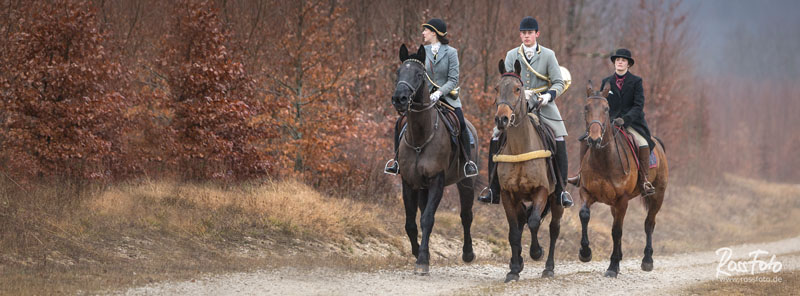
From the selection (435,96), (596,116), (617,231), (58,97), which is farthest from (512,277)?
(58,97)

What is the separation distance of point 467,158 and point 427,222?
4.39 ft

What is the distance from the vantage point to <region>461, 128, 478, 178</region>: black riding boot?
12.3 metres

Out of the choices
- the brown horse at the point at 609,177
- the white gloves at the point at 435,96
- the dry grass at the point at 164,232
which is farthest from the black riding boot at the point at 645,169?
the dry grass at the point at 164,232

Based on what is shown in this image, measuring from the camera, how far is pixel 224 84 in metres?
18.2

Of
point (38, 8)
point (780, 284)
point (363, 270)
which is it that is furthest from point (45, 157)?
point (780, 284)

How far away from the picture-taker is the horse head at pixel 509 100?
10.5 m

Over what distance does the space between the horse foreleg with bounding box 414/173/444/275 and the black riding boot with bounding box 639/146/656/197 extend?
136 inches

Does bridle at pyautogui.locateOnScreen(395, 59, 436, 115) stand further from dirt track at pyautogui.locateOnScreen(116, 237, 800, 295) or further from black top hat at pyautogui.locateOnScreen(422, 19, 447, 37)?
dirt track at pyautogui.locateOnScreen(116, 237, 800, 295)

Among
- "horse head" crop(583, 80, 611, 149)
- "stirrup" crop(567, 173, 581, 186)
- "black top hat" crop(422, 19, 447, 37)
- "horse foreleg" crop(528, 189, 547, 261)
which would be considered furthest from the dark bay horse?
"stirrup" crop(567, 173, 581, 186)

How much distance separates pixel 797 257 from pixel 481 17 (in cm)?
1201

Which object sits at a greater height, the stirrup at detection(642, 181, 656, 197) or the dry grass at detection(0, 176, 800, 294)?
the stirrup at detection(642, 181, 656, 197)

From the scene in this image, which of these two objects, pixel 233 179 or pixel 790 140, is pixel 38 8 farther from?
pixel 790 140

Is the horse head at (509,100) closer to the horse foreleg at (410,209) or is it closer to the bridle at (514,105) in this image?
the bridle at (514,105)

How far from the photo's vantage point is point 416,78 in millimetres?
11312
